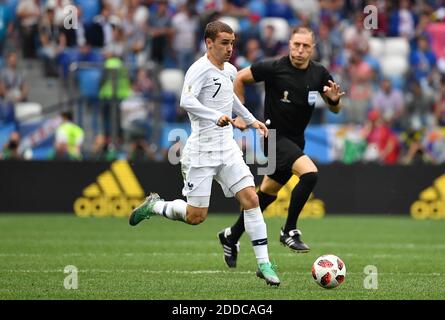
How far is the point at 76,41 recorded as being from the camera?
77.0 ft

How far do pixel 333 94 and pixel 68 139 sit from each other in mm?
10526

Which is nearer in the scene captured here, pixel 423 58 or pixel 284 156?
pixel 284 156

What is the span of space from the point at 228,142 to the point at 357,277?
6.78 ft

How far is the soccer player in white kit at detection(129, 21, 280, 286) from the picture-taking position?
421 inches

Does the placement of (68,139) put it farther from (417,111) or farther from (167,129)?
(417,111)

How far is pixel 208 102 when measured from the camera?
35.8 feet

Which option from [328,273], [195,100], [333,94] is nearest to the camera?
[328,273]

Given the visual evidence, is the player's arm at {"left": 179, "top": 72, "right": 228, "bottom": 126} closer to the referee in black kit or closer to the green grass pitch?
the green grass pitch

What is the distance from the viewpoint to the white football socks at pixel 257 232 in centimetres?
1066

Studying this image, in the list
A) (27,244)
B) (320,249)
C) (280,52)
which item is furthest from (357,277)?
(280,52)

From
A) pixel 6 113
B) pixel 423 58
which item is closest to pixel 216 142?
pixel 6 113

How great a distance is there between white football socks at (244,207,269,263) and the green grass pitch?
309mm

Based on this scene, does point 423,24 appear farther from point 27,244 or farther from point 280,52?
point 27,244

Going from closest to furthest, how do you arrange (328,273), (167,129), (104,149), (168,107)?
(328,273), (104,149), (167,129), (168,107)
